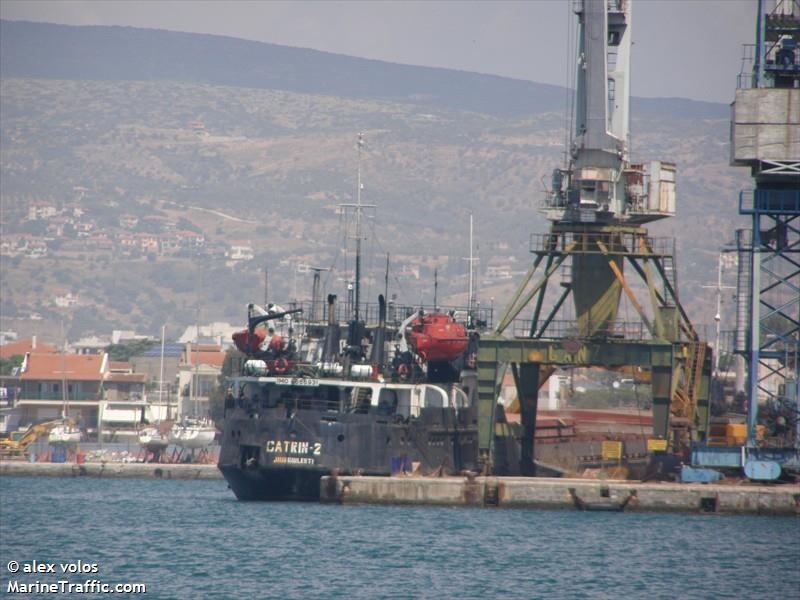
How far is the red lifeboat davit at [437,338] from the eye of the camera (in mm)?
70562

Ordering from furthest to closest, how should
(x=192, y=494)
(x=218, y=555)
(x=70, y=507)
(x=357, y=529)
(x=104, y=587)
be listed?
(x=192, y=494)
(x=70, y=507)
(x=357, y=529)
(x=218, y=555)
(x=104, y=587)

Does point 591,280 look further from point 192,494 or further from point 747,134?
point 192,494

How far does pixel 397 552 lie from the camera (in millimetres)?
50344

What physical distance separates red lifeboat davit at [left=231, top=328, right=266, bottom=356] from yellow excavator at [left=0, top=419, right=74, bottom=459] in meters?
34.9

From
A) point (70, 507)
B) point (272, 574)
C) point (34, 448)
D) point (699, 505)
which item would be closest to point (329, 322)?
point (70, 507)

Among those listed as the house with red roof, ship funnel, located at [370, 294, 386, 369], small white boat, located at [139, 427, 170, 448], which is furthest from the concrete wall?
the house with red roof

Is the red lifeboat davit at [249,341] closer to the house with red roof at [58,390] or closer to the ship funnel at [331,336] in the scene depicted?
the ship funnel at [331,336]

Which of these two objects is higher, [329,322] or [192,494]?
[329,322]

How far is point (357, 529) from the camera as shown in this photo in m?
56.3

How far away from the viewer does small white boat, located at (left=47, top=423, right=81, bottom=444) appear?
114 meters

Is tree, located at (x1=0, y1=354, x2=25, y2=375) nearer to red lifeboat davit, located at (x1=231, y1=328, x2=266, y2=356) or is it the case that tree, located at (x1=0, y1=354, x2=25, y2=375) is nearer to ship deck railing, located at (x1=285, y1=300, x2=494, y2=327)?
ship deck railing, located at (x1=285, y1=300, x2=494, y2=327)

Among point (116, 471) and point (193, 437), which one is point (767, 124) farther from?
point (193, 437)

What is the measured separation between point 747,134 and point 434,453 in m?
17.4

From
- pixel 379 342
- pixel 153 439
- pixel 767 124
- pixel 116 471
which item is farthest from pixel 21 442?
pixel 767 124
